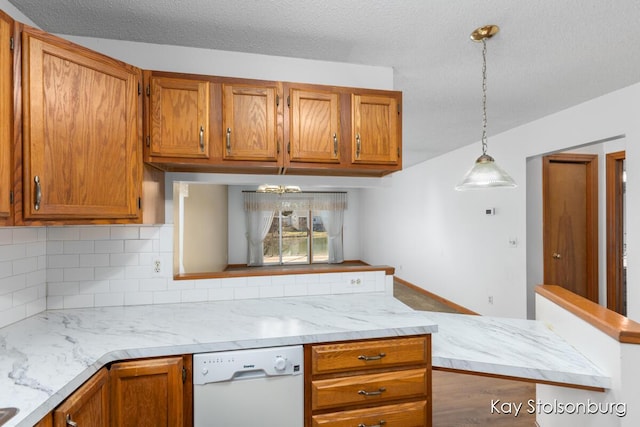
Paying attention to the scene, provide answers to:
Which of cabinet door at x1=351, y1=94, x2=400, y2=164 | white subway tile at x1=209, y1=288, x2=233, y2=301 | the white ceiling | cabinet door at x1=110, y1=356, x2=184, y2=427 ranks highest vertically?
the white ceiling

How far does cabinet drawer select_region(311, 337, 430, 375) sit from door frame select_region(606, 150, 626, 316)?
3303 mm

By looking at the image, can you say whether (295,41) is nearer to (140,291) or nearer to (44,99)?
(44,99)

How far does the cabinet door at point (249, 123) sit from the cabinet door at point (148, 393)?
1051 mm

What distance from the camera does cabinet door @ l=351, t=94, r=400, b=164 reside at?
1.87 metres

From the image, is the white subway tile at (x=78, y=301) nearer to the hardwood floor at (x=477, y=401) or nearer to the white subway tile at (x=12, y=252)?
the white subway tile at (x=12, y=252)

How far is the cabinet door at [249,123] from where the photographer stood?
1721 millimetres

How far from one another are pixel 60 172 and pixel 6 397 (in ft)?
2.78

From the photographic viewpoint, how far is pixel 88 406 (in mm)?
1133

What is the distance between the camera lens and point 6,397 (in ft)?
3.14

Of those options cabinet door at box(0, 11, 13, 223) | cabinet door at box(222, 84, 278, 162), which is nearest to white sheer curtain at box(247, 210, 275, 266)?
cabinet door at box(222, 84, 278, 162)

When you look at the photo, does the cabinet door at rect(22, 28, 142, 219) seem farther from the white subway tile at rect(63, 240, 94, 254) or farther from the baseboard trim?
the baseboard trim

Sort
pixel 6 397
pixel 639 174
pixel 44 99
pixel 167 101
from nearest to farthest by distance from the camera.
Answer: pixel 6 397, pixel 44 99, pixel 167 101, pixel 639 174

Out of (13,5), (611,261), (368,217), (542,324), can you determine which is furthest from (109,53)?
(368,217)

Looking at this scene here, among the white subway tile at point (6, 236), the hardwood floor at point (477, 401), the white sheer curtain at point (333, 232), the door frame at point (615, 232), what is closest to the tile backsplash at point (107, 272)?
the white subway tile at point (6, 236)
